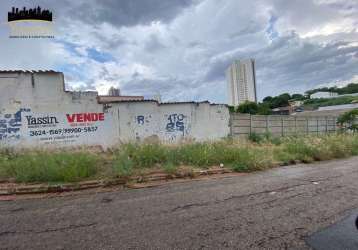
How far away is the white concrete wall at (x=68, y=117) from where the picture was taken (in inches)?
494

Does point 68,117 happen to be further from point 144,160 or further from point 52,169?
point 52,169

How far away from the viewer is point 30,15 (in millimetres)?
12812

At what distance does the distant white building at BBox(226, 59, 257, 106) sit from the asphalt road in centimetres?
6522

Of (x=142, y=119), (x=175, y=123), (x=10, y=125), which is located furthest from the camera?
(x=175, y=123)

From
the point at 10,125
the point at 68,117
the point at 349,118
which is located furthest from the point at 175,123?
the point at 349,118

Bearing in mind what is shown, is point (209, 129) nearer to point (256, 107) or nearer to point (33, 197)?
point (33, 197)

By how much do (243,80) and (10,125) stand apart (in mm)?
63880

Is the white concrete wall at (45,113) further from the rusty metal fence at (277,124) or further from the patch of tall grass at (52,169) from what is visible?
the rusty metal fence at (277,124)

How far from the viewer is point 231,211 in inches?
195

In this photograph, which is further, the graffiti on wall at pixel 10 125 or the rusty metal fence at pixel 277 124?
the rusty metal fence at pixel 277 124

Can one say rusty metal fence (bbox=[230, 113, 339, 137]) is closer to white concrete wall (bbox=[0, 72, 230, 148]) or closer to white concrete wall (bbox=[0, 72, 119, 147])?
white concrete wall (bbox=[0, 72, 230, 148])

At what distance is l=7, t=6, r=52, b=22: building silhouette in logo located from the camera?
41.3 ft

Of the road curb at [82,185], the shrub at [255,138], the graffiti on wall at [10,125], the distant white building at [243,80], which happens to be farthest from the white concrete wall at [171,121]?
the distant white building at [243,80]

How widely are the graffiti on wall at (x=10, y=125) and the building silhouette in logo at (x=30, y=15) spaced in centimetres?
416
